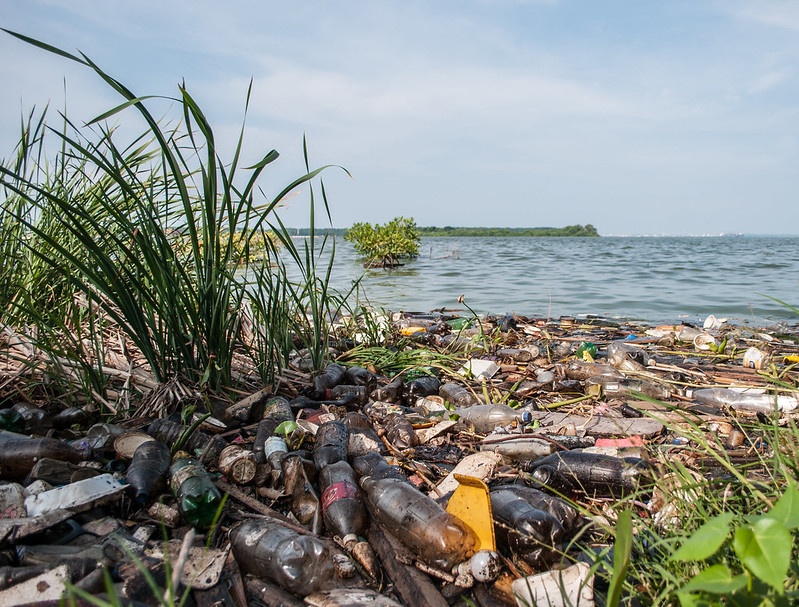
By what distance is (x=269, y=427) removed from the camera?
2.63 metres

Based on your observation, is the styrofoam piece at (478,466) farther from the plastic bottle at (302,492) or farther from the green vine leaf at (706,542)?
the green vine leaf at (706,542)

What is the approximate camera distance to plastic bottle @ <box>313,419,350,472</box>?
7.45ft

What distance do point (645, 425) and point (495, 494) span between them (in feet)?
4.26

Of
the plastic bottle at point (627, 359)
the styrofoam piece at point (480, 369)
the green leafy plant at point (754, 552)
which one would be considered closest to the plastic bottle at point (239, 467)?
the green leafy plant at point (754, 552)

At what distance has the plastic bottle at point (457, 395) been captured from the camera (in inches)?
140

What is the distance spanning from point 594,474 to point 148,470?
5.57ft

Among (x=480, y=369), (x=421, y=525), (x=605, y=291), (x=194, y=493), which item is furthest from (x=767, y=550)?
(x=605, y=291)

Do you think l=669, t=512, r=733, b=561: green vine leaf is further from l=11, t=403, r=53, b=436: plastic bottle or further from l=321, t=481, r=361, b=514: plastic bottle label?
l=11, t=403, r=53, b=436: plastic bottle

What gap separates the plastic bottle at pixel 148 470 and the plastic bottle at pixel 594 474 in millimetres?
1412

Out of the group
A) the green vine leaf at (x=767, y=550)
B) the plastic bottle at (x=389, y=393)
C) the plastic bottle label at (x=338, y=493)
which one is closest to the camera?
the green vine leaf at (x=767, y=550)

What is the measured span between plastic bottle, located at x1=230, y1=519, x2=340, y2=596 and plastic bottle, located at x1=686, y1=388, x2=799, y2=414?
272 centimetres

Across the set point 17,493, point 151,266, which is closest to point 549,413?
point 151,266

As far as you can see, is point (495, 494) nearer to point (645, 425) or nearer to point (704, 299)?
point (645, 425)

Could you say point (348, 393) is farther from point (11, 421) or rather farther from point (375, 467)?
point (11, 421)
